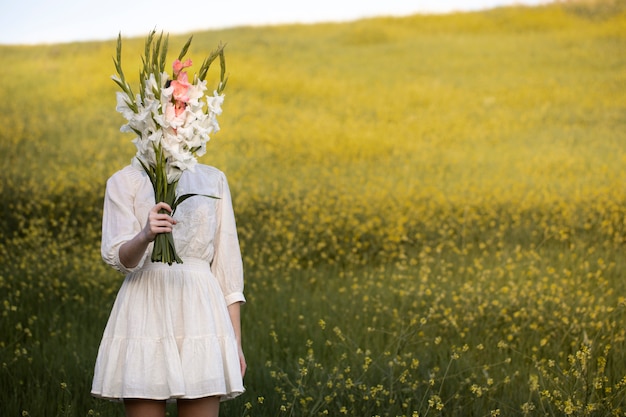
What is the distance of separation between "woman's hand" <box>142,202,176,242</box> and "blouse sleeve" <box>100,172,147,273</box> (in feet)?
0.74

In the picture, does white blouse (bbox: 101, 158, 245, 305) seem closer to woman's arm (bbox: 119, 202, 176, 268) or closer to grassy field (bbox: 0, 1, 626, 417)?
woman's arm (bbox: 119, 202, 176, 268)

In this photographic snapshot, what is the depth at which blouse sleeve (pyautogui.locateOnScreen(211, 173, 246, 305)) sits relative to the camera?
384 cm

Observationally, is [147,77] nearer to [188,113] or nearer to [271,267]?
[188,113]

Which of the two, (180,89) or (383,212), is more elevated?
(180,89)

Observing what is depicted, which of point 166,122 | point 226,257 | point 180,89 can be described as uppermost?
point 180,89

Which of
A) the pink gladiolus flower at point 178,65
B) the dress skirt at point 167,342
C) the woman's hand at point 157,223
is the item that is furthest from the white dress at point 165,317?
the pink gladiolus flower at point 178,65

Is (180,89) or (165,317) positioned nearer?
(180,89)

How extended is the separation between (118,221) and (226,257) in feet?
1.59

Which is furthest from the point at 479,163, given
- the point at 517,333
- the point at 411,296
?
the point at 517,333

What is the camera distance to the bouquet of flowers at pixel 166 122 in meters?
3.47

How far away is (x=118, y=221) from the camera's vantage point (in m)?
3.59

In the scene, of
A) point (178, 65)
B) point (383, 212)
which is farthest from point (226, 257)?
point (383, 212)

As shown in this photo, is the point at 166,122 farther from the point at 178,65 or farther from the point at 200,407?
the point at 200,407

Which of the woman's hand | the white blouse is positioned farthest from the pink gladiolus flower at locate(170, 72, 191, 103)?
the woman's hand
